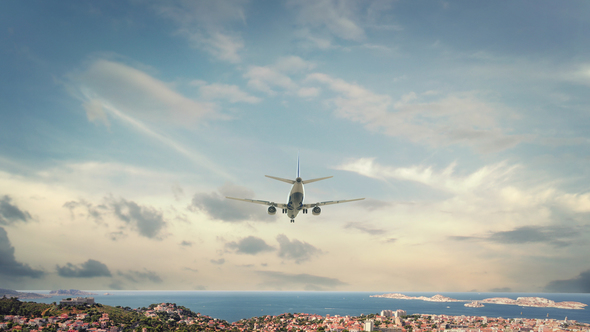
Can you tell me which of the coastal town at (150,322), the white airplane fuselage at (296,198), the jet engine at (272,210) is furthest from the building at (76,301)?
the white airplane fuselage at (296,198)

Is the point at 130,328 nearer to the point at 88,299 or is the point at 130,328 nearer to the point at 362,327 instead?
the point at 88,299

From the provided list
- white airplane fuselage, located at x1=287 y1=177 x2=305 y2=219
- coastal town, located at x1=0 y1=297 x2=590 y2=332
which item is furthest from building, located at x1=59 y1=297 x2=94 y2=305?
white airplane fuselage, located at x1=287 y1=177 x2=305 y2=219

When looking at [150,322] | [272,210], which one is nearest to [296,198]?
[272,210]

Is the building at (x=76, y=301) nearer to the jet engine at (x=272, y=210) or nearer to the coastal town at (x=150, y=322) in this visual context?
the coastal town at (x=150, y=322)

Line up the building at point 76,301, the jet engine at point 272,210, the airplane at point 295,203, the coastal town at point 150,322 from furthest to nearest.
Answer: the building at point 76,301, the coastal town at point 150,322, the jet engine at point 272,210, the airplane at point 295,203

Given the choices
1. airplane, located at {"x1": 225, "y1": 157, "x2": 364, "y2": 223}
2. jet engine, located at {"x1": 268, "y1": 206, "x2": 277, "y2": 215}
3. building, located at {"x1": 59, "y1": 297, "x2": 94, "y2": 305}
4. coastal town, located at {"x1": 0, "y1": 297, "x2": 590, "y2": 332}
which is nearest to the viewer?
airplane, located at {"x1": 225, "y1": 157, "x2": 364, "y2": 223}

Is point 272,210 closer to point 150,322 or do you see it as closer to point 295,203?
point 295,203

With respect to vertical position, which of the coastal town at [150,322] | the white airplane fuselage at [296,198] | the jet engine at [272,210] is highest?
the white airplane fuselage at [296,198]

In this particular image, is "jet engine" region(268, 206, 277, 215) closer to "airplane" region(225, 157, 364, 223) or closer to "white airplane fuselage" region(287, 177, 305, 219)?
"airplane" region(225, 157, 364, 223)
